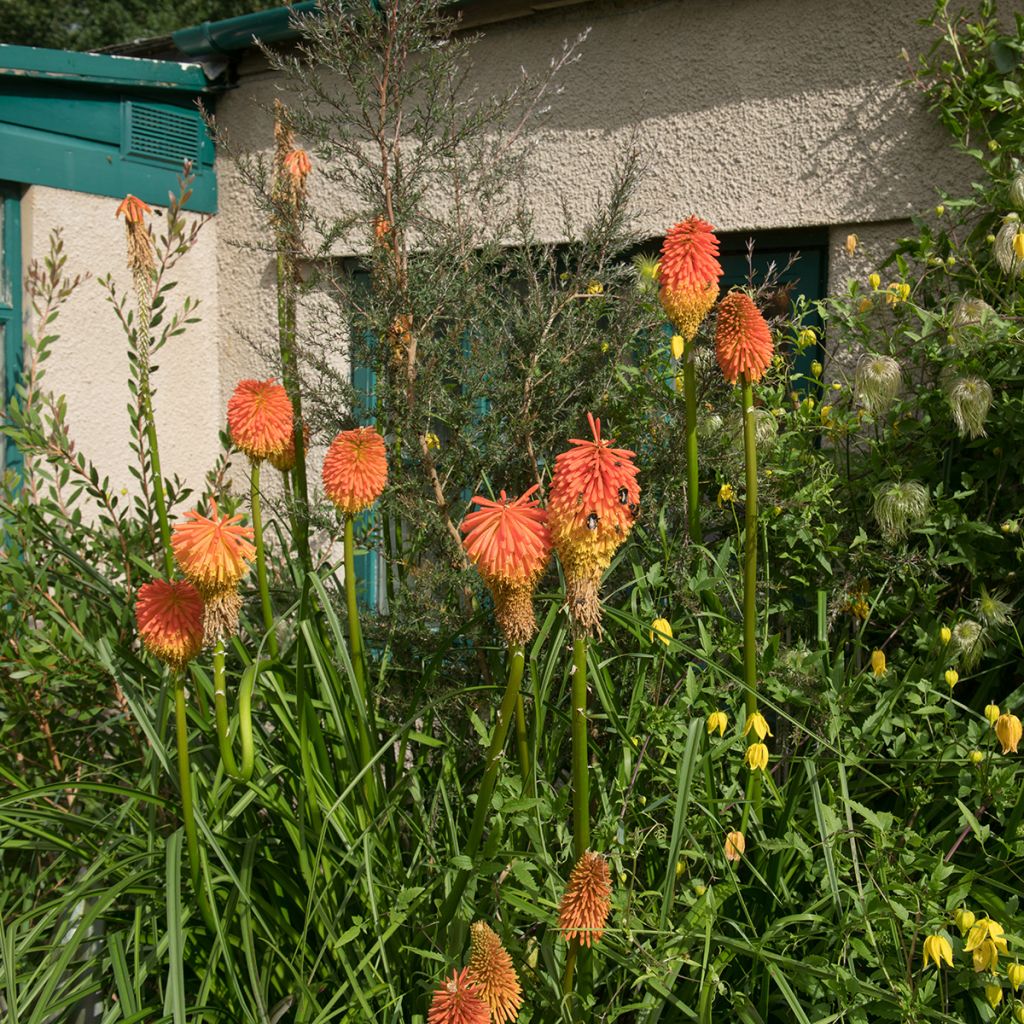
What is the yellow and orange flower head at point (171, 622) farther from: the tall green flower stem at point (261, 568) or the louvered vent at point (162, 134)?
the louvered vent at point (162, 134)

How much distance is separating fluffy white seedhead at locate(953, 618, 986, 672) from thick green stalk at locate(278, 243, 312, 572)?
63.4 inches

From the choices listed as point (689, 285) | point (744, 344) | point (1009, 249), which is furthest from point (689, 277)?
point (1009, 249)

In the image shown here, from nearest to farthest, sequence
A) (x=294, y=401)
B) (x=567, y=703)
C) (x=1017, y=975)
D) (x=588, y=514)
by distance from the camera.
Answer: (x=588, y=514)
(x=1017, y=975)
(x=567, y=703)
(x=294, y=401)

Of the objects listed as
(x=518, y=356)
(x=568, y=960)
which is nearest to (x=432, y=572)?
(x=518, y=356)

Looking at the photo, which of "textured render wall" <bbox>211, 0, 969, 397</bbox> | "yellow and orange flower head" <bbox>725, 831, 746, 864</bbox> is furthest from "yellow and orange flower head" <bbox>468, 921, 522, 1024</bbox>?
"textured render wall" <bbox>211, 0, 969, 397</bbox>

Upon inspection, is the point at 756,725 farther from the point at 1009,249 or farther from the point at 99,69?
the point at 99,69

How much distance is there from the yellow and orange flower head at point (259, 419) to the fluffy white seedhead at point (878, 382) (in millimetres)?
1552

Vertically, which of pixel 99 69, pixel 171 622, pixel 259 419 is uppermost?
pixel 99 69

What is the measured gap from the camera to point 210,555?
6.07ft

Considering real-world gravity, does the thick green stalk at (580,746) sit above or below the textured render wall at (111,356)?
below

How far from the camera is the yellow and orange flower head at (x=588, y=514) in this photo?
1552mm

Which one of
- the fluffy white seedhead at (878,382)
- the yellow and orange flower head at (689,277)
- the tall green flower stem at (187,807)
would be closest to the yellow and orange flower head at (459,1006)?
the tall green flower stem at (187,807)

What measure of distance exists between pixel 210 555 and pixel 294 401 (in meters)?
1.17

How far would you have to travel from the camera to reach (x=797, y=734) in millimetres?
2266
